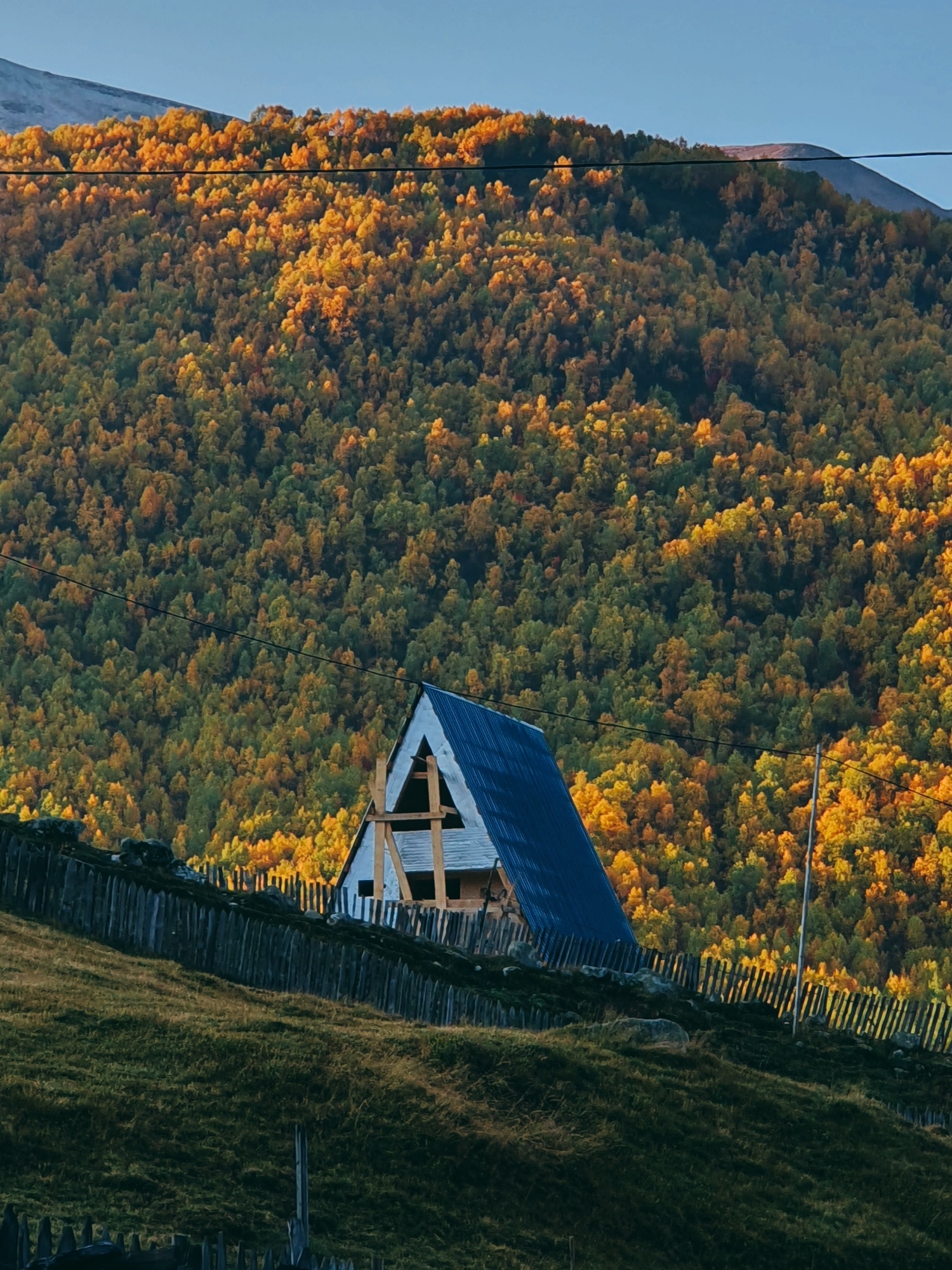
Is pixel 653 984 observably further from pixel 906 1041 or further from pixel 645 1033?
pixel 645 1033

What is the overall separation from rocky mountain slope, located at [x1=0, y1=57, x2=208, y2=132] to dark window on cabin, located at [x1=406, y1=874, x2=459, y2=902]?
125 meters

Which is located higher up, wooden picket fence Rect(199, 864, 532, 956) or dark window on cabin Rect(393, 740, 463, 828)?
dark window on cabin Rect(393, 740, 463, 828)

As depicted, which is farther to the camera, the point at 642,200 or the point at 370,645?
the point at 642,200

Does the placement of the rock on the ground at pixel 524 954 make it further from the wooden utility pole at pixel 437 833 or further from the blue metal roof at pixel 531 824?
the wooden utility pole at pixel 437 833

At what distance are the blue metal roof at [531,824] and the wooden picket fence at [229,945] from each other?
350 inches

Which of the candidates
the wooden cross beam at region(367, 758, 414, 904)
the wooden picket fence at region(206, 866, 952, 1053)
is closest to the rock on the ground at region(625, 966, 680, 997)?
the wooden picket fence at region(206, 866, 952, 1053)

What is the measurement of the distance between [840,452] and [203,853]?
4679cm

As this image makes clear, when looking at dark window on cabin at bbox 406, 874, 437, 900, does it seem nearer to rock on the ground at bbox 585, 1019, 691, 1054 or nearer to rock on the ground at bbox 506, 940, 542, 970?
rock on the ground at bbox 506, 940, 542, 970

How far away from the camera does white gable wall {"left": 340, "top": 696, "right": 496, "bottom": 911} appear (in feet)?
108

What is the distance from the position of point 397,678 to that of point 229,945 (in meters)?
54.5

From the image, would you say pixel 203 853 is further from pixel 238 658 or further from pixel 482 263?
pixel 482 263

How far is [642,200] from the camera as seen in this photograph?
133 metres

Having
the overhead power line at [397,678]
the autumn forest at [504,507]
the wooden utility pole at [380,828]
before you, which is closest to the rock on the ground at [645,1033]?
the wooden utility pole at [380,828]

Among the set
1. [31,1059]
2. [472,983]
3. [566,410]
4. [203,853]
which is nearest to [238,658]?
[203,853]
